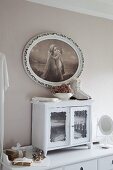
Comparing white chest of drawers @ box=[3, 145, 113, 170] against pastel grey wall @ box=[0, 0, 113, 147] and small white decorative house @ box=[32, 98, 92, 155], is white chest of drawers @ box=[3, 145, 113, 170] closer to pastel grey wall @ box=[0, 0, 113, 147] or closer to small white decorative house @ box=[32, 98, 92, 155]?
small white decorative house @ box=[32, 98, 92, 155]

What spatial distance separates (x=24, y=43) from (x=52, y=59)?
381 millimetres

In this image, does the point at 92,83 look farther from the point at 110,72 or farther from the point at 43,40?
the point at 43,40

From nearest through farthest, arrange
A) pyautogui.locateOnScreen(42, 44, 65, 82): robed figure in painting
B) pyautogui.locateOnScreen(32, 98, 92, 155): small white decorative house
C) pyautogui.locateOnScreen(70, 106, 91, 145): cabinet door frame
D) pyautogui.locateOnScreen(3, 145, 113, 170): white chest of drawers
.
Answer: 1. pyautogui.locateOnScreen(3, 145, 113, 170): white chest of drawers
2. pyautogui.locateOnScreen(32, 98, 92, 155): small white decorative house
3. pyautogui.locateOnScreen(70, 106, 91, 145): cabinet door frame
4. pyautogui.locateOnScreen(42, 44, 65, 82): robed figure in painting

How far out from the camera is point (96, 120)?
3.29 meters

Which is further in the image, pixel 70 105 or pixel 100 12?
pixel 100 12

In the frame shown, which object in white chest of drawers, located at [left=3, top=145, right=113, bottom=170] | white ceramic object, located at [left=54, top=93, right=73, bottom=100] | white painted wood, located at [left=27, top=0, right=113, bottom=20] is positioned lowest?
white chest of drawers, located at [left=3, top=145, right=113, bottom=170]

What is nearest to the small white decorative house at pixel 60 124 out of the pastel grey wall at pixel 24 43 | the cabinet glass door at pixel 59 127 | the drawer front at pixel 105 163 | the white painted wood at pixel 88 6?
the cabinet glass door at pixel 59 127

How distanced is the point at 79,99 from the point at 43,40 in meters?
0.79

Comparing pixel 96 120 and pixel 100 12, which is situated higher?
pixel 100 12

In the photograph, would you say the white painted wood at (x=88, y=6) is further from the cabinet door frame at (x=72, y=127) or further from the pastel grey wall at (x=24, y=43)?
the cabinet door frame at (x=72, y=127)

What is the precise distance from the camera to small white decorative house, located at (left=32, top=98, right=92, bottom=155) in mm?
2551

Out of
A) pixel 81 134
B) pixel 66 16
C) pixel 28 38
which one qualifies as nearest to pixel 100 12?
pixel 66 16

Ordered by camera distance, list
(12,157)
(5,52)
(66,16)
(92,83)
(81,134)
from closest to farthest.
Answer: (12,157), (5,52), (81,134), (66,16), (92,83)

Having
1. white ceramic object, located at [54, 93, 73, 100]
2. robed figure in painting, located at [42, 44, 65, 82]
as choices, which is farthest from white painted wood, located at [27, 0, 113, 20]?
white ceramic object, located at [54, 93, 73, 100]
